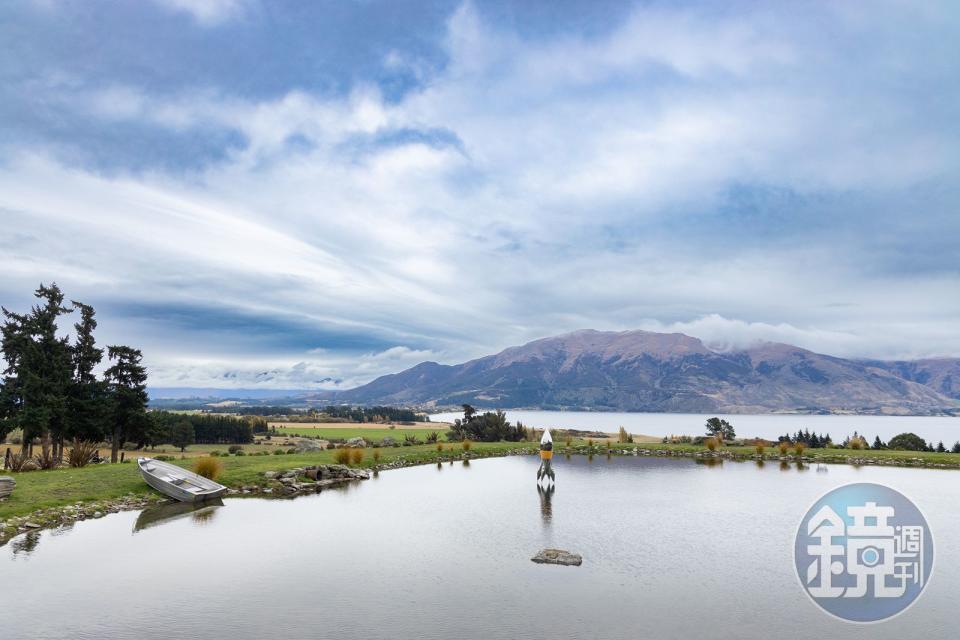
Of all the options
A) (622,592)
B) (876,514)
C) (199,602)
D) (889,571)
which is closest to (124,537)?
(199,602)

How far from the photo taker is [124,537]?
69.2 feet

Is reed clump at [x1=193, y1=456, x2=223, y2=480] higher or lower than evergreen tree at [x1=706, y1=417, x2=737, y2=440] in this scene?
higher

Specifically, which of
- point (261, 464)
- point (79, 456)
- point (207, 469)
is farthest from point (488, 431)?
point (79, 456)

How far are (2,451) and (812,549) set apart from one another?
210 ft

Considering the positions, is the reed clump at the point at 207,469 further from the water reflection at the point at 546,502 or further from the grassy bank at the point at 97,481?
the water reflection at the point at 546,502

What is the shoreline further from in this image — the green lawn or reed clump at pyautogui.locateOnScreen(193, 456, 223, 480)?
the green lawn

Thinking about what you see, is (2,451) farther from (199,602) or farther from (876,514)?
(876,514)

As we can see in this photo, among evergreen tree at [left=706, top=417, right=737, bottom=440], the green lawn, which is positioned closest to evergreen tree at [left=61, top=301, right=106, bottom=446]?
the green lawn

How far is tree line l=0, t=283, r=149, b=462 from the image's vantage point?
117 ft

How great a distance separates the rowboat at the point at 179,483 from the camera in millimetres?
28631

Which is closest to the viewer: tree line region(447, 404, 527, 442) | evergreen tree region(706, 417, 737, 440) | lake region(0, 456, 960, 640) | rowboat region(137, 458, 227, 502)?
lake region(0, 456, 960, 640)

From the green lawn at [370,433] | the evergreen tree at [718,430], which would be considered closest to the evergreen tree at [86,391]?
the green lawn at [370,433]
